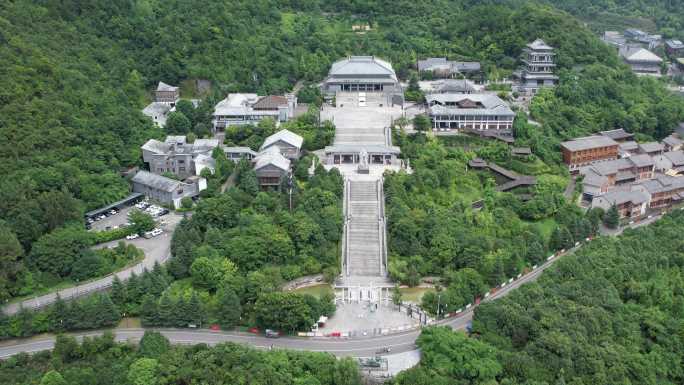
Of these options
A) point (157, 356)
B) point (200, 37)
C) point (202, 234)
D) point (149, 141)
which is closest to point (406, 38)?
point (200, 37)

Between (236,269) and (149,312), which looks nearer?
(149,312)

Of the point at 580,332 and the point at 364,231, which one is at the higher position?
the point at 364,231

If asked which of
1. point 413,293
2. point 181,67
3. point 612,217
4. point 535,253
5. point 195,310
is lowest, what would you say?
point 413,293

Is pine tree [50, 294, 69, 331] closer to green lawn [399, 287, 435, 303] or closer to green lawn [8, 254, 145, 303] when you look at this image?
green lawn [8, 254, 145, 303]

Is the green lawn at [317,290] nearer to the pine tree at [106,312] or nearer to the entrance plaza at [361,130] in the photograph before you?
the pine tree at [106,312]

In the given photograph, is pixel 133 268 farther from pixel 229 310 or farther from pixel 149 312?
pixel 229 310

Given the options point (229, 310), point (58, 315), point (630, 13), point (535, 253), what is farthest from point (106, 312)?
point (630, 13)

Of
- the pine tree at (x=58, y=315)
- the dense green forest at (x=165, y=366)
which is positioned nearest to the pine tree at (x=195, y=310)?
the dense green forest at (x=165, y=366)
